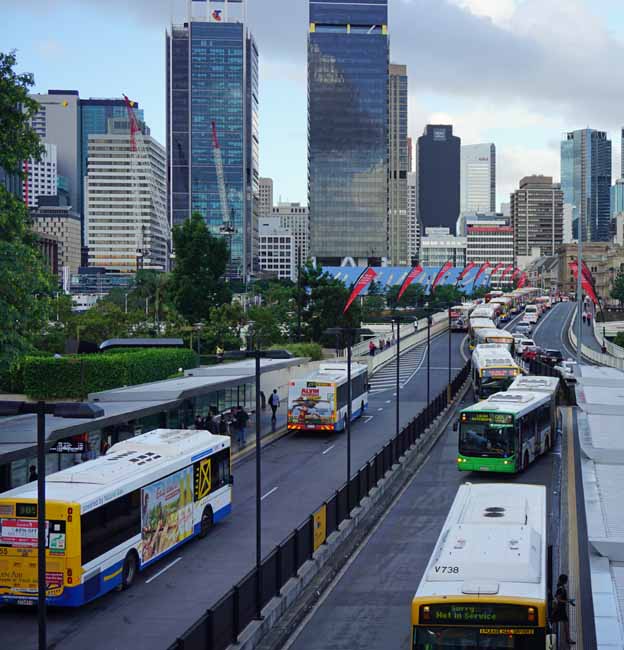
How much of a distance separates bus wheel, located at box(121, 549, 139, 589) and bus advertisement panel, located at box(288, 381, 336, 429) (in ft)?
79.7

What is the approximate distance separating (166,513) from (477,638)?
37.9 feet

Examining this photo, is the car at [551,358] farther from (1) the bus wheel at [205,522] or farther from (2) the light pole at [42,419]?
(2) the light pole at [42,419]

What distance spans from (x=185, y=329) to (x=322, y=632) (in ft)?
159

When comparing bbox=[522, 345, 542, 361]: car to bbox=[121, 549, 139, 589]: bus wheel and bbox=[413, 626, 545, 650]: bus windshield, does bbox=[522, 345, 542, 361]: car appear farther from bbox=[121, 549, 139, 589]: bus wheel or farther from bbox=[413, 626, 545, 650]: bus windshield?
bbox=[413, 626, 545, 650]: bus windshield

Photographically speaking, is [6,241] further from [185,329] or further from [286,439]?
[185,329]

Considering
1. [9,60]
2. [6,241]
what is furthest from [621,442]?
[9,60]

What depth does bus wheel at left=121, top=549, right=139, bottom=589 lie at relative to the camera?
22.0m

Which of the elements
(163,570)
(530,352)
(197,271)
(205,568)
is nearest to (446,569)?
(205,568)

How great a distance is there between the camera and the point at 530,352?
8600cm

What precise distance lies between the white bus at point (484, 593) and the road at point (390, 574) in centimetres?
326

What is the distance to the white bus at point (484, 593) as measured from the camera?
14.3m

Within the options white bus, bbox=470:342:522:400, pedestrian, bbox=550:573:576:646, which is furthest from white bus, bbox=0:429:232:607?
white bus, bbox=470:342:522:400

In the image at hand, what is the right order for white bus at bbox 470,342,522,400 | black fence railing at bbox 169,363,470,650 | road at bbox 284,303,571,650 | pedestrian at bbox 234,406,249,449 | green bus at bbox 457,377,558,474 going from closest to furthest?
black fence railing at bbox 169,363,470,650 → road at bbox 284,303,571,650 → green bus at bbox 457,377,558,474 → pedestrian at bbox 234,406,249,449 → white bus at bbox 470,342,522,400

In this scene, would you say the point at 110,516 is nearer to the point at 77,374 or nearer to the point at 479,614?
the point at 479,614
